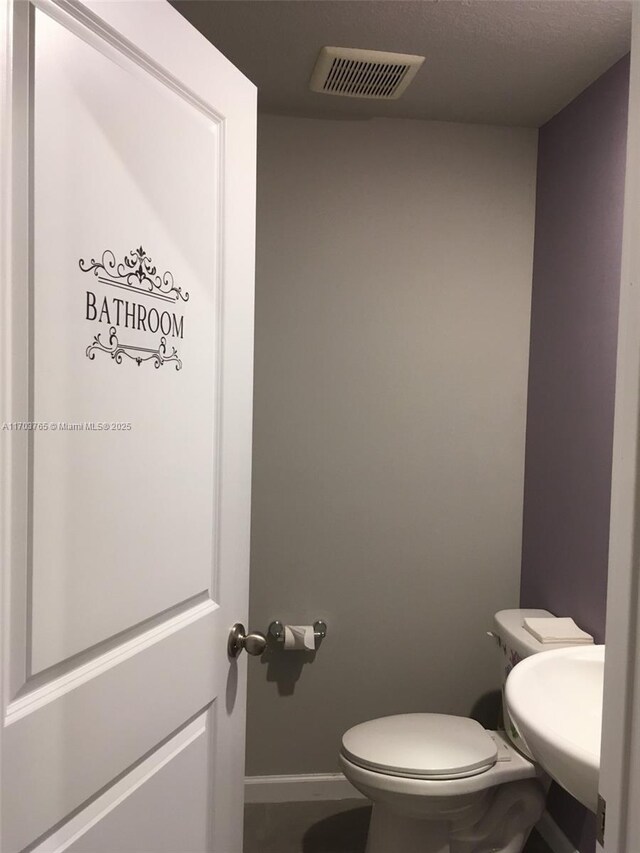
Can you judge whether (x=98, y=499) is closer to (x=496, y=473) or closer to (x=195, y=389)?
(x=195, y=389)

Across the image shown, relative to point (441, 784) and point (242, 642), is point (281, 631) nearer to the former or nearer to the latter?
point (441, 784)

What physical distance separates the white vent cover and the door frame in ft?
4.14

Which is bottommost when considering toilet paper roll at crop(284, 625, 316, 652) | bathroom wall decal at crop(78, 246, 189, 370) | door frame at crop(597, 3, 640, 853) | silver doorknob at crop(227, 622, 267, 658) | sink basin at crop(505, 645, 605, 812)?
toilet paper roll at crop(284, 625, 316, 652)

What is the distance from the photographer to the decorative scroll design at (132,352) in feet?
3.31

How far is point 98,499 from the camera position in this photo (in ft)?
3.38

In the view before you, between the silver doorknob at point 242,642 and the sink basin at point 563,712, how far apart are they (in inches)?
18.6

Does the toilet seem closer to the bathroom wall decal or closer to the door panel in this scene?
the door panel

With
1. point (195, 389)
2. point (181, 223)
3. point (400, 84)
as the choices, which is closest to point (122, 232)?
point (181, 223)

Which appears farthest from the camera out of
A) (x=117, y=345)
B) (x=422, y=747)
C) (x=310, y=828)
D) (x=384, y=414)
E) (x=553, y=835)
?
(x=384, y=414)

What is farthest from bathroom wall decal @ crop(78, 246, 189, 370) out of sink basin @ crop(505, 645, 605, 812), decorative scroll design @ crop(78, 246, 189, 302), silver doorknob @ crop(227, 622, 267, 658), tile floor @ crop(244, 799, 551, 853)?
tile floor @ crop(244, 799, 551, 853)

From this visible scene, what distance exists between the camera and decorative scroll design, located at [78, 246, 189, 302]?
1.01 metres

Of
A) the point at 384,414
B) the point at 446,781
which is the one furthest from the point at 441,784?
the point at 384,414

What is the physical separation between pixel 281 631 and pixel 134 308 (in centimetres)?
158

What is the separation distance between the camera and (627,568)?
2.39 ft
